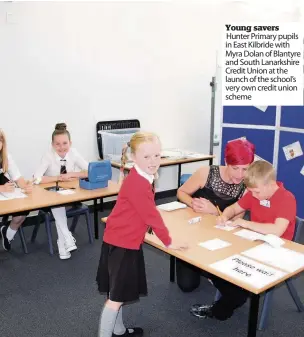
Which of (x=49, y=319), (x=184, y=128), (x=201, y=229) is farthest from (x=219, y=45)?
(x=49, y=319)

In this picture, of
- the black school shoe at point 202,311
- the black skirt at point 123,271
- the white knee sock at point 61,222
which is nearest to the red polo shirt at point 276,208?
the black school shoe at point 202,311

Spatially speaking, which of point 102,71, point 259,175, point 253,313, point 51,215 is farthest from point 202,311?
point 102,71

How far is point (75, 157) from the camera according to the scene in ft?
13.7

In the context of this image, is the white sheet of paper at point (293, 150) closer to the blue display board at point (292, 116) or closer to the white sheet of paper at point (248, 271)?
the blue display board at point (292, 116)

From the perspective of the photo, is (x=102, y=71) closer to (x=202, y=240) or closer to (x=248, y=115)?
(x=248, y=115)

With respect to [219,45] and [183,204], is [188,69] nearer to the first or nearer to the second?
[219,45]

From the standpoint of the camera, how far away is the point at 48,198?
10.9 ft

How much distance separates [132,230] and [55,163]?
6.94 feet

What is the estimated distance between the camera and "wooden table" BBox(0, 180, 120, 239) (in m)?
3.08

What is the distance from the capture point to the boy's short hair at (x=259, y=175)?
92.7 inches

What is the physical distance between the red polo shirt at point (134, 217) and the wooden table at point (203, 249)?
0.49ft

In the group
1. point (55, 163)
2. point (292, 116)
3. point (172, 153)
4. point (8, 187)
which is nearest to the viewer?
point (8, 187)

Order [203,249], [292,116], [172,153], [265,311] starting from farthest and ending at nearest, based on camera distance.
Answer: [172,153] → [292,116] → [265,311] → [203,249]

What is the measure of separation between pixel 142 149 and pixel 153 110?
361 centimetres
